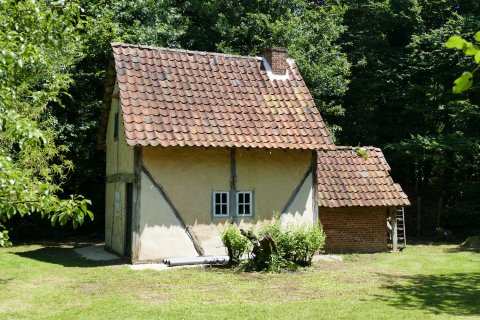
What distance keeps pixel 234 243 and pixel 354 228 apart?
19.5ft

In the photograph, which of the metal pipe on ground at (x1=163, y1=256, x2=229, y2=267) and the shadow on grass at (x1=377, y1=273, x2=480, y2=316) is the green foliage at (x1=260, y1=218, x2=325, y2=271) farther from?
the shadow on grass at (x1=377, y1=273, x2=480, y2=316)

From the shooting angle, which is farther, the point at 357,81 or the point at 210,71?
the point at 357,81

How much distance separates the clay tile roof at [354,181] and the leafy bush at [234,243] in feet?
13.7

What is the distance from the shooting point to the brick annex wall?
17922 mm

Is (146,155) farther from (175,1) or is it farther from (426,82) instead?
(426,82)

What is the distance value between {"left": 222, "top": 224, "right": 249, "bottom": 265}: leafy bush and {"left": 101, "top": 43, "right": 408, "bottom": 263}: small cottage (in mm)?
1295

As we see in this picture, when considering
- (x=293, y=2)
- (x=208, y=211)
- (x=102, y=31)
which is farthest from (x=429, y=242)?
(x=102, y=31)

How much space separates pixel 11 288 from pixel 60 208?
21.3ft

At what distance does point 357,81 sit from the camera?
95.1ft

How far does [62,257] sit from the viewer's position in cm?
1642

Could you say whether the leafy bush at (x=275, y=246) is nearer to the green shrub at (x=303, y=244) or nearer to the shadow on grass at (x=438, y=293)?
the green shrub at (x=303, y=244)

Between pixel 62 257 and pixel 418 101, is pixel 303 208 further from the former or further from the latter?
pixel 418 101

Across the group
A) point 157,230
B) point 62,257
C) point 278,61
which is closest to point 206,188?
point 157,230

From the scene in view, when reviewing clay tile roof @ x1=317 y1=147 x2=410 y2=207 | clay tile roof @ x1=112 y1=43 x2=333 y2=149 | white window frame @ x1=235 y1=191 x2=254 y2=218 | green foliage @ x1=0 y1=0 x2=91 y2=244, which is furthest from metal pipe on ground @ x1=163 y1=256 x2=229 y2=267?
green foliage @ x1=0 y1=0 x2=91 y2=244
